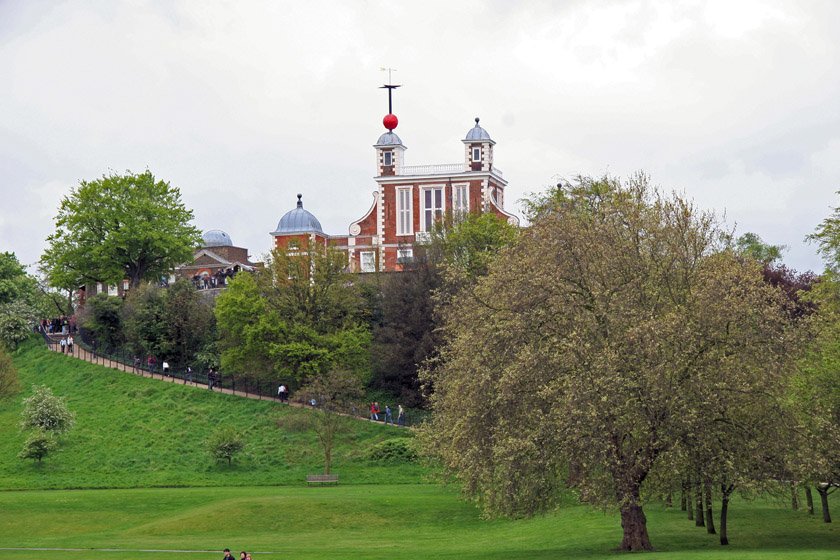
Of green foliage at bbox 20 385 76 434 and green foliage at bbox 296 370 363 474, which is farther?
green foliage at bbox 20 385 76 434

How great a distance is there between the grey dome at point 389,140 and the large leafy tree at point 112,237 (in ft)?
63.9

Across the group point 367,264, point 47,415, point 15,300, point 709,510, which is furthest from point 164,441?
point 709,510

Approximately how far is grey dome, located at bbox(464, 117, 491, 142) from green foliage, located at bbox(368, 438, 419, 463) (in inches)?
1538

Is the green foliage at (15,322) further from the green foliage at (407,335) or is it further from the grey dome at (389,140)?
the grey dome at (389,140)

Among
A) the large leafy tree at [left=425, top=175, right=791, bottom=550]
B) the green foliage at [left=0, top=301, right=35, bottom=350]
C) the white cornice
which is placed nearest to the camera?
the large leafy tree at [left=425, top=175, right=791, bottom=550]

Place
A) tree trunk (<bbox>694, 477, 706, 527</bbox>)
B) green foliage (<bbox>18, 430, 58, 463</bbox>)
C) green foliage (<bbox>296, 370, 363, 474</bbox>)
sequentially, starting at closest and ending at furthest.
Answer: tree trunk (<bbox>694, 477, 706, 527</bbox>), green foliage (<bbox>18, 430, 58, 463</bbox>), green foliage (<bbox>296, 370, 363, 474</bbox>)

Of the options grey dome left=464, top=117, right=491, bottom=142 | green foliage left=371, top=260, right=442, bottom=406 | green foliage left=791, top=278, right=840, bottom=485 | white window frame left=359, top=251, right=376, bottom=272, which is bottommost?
green foliage left=791, top=278, right=840, bottom=485

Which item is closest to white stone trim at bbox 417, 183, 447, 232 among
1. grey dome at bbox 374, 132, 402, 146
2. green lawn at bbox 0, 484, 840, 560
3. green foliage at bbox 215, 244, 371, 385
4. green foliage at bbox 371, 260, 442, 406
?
grey dome at bbox 374, 132, 402, 146

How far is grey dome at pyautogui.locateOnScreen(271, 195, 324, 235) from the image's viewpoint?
96000 millimetres

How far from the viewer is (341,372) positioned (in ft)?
192

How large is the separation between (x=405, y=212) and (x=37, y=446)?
144 ft

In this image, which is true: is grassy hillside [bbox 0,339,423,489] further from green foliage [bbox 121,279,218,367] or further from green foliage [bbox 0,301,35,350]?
green foliage [bbox 0,301,35,350]

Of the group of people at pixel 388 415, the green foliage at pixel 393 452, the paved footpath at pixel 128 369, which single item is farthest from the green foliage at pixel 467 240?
the green foliage at pixel 393 452

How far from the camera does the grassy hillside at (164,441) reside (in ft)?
177
